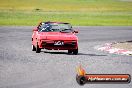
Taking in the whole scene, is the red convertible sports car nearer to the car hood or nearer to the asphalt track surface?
the car hood

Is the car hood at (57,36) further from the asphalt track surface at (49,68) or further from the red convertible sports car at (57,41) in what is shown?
the asphalt track surface at (49,68)

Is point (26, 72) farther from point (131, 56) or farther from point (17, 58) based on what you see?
point (131, 56)

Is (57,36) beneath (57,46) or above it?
above

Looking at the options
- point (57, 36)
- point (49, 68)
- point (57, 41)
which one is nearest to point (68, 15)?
point (57, 36)

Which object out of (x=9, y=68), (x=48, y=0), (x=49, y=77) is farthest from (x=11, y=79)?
(x=48, y=0)

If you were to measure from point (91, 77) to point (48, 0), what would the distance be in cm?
14151

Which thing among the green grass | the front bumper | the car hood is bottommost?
the green grass

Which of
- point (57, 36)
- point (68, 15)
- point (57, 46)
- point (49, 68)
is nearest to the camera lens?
point (49, 68)

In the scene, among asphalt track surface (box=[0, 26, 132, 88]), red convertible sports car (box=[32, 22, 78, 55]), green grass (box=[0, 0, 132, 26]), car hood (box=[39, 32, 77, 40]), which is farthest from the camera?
green grass (box=[0, 0, 132, 26])

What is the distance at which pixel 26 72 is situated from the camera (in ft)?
48.7

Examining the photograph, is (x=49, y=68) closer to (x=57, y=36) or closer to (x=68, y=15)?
(x=57, y=36)

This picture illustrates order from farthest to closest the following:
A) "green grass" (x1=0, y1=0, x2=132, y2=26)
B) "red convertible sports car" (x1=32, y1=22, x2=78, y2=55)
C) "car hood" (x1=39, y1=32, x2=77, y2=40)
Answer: "green grass" (x1=0, y1=0, x2=132, y2=26) → "car hood" (x1=39, y1=32, x2=77, y2=40) → "red convertible sports car" (x1=32, y1=22, x2=78, y2=55)

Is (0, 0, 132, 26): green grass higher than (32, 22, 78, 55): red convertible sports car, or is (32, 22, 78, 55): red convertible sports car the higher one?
(32, 22, 78, 55): red convertible sports car

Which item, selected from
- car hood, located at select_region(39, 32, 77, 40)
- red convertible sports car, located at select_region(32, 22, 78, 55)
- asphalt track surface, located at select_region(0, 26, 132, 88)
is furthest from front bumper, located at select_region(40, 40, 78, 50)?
asphalt track surface, located at select_region(0, 26, 132, 88)
